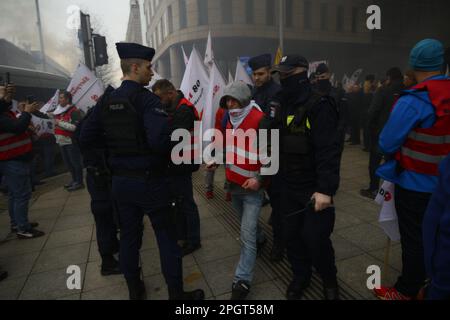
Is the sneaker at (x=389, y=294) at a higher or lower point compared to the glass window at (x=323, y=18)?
lower

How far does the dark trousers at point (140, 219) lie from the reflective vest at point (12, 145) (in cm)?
250

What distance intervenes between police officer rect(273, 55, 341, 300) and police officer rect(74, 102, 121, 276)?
64.4 inches

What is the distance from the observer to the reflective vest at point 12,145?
4.05m

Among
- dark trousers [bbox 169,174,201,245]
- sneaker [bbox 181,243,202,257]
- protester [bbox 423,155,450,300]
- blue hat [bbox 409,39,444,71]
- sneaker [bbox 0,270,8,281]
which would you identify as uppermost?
blue hat [bbox 409,39,444,71]

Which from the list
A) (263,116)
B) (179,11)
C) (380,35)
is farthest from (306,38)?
(263,116)

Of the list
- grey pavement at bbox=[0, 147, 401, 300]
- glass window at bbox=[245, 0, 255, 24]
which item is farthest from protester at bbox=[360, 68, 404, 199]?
glass window at bbox=[245, 0, 255, 24]

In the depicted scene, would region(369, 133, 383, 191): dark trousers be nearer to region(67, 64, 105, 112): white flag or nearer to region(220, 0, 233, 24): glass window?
region(67, 64, 105, 112): white flag

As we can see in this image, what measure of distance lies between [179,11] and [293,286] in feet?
111

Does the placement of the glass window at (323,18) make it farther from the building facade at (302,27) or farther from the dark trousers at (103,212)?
the dark trousers at (103,212)

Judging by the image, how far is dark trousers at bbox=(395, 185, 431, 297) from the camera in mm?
2279

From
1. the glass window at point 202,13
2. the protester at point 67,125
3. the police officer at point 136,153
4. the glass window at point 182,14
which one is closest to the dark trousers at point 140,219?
the police officer at point 136,153

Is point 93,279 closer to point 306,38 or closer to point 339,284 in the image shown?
point 339,284

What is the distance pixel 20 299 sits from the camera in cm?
303
